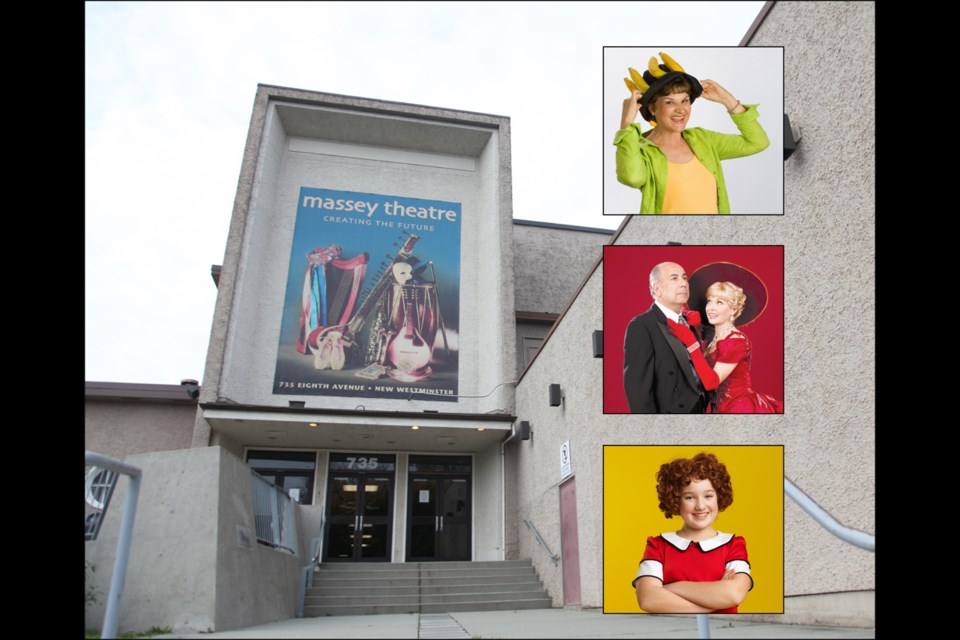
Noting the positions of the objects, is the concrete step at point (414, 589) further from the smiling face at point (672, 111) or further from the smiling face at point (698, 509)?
the smiling face at point (672, 111)

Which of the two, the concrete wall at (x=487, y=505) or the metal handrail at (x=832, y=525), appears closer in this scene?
the metal handrail at (x=832, y=525)

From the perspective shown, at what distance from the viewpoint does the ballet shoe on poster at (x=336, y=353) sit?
13602mm

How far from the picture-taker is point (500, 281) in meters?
13.9

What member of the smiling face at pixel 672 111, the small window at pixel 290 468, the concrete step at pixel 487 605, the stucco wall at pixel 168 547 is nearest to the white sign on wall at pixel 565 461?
the concrete step at pixel 487 605

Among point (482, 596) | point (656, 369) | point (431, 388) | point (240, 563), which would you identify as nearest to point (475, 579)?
point (482, 596)

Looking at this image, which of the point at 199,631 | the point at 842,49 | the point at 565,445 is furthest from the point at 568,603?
the point at 842,49

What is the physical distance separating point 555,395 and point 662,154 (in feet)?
19.8

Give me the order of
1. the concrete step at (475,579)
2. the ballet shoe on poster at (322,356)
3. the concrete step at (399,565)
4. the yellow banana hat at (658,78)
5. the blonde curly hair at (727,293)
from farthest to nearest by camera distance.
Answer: the ballet shoe on poster at (322,356) → the concrete step at (399,565) → the concrete step at (475,579) → the blonde curly hair at (727,293) → the yellow banana hat at (658,78)

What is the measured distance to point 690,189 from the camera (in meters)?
4.22

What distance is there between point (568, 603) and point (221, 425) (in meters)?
6.34

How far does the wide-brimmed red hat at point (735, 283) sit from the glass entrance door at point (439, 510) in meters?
10.5

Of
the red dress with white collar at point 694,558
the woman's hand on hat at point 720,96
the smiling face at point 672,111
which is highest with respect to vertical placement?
the woman's hand on hat at point 720,96

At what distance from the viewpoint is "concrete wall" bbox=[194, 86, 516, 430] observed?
1305cm
